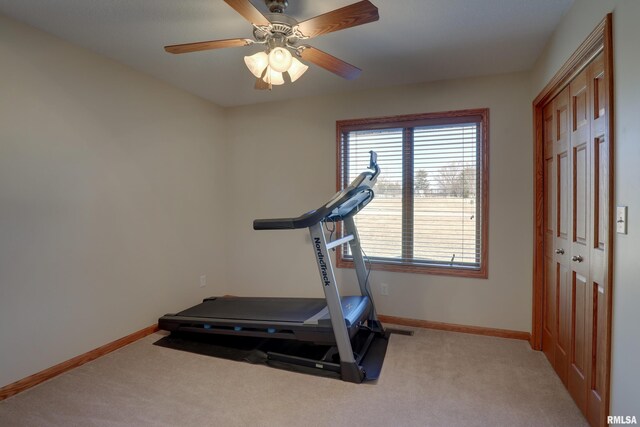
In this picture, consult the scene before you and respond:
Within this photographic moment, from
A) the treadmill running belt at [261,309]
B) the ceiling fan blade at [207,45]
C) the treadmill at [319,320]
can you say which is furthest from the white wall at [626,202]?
the treadmill running belt at [261,309]

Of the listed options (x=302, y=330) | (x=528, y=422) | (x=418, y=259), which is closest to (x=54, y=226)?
(x=302, y=330)

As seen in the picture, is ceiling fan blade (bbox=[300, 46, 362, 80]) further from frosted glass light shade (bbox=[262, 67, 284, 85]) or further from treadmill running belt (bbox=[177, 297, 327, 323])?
treadmill running belt (bbox=[177, 297, 327, 323])

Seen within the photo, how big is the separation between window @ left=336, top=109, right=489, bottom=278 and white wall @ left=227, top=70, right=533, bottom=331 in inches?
3.4

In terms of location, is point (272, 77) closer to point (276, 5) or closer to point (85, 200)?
point (276, 5)

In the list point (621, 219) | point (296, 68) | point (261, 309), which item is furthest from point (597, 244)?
point (261, 309)

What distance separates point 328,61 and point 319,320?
1.80 metres

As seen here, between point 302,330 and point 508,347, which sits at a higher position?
point 302,330

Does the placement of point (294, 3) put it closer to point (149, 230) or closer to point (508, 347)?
point (149, 230)

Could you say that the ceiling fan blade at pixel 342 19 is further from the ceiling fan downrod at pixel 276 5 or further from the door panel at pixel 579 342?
the door panel at pixel 579 342

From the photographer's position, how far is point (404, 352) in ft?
8.76

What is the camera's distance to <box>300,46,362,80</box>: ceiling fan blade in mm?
1920

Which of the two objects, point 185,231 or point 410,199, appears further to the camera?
point 185,231

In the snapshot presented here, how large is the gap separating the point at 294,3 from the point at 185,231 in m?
2.42

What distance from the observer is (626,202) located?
1.36 meters
